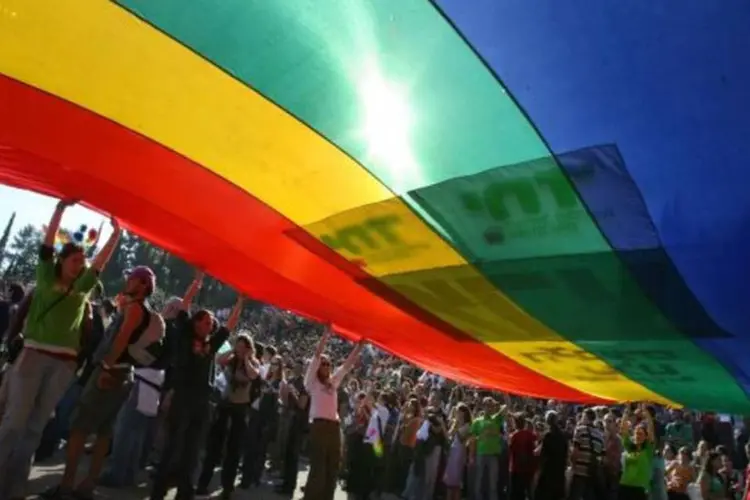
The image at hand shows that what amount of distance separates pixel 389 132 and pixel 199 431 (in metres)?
2.86

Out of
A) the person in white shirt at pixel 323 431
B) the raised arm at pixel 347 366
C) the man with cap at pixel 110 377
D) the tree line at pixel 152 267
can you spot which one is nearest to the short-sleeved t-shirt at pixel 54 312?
the man with cap at pixel 110 377

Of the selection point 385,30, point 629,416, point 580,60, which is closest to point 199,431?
point 385,30

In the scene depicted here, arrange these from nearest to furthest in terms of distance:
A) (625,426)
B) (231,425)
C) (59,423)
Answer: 1. (231,425)
2. (59,423)
3. (625,426)

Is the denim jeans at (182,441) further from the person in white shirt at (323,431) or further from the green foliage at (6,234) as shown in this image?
the green foliage at (6,234)

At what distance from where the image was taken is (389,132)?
110 inches

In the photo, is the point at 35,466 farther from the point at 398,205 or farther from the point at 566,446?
the point at 566,446

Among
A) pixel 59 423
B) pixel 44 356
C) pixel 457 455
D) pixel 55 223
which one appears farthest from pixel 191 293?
pixel 457 455

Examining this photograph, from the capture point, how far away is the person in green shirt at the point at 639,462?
675 cm

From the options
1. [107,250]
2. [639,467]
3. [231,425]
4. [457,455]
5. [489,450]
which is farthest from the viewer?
[457,455]

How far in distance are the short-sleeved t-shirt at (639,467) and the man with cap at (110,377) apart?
509 cm

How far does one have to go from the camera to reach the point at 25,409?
3.51 meters

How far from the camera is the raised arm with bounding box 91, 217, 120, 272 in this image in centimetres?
380

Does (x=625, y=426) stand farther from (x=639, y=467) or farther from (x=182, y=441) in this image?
(x=182, y=441)

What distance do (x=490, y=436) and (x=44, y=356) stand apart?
6.35 m
